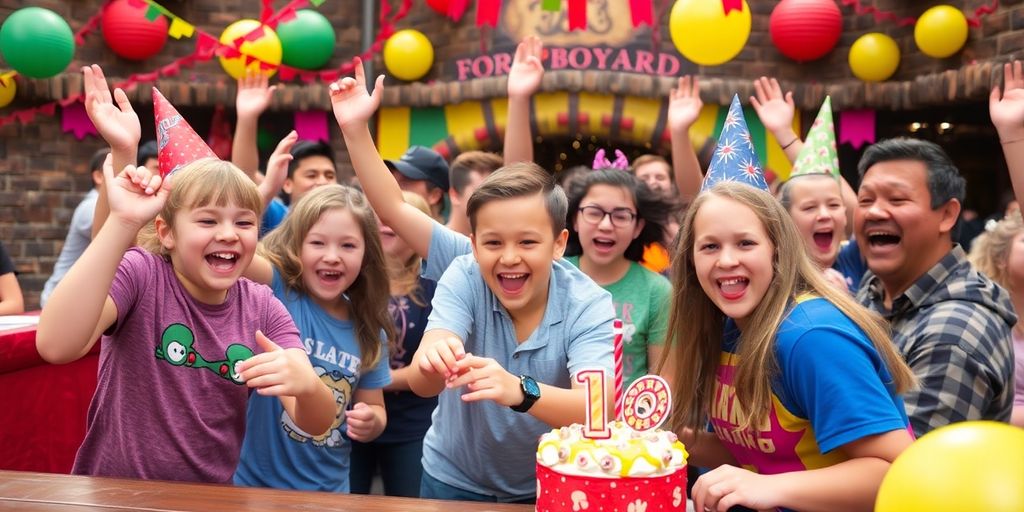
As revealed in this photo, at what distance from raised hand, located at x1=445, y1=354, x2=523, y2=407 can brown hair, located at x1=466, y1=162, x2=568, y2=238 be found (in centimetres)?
53

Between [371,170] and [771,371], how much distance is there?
1.23 m

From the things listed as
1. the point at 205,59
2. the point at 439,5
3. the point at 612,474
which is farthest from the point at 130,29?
the point at 612,474

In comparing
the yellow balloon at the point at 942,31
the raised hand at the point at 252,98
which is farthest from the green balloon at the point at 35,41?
the yellow balloon at the point at 942,31

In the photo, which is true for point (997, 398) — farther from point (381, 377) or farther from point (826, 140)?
point (826, 140)

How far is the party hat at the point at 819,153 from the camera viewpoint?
365cm

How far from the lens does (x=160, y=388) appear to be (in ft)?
7.01

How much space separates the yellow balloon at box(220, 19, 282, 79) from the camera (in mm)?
6590

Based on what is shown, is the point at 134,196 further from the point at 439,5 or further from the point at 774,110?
the point at 439,5

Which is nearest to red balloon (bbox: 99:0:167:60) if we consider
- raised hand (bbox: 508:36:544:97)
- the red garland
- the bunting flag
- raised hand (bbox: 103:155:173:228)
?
the red garland

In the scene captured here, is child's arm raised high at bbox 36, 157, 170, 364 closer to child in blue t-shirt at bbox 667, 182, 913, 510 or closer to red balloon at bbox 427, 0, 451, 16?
child in blue t-shirt at bbox 667, 182, 913, 510

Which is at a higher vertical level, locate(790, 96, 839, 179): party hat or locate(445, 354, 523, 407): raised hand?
locate(790, 96, 839, 179): party hat

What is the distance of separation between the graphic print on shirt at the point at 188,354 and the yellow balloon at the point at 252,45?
4628mm

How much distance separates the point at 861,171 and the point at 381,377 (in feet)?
4.65

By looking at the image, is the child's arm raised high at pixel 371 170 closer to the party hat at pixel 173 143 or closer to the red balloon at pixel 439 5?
the party hat at pixel 173 143
